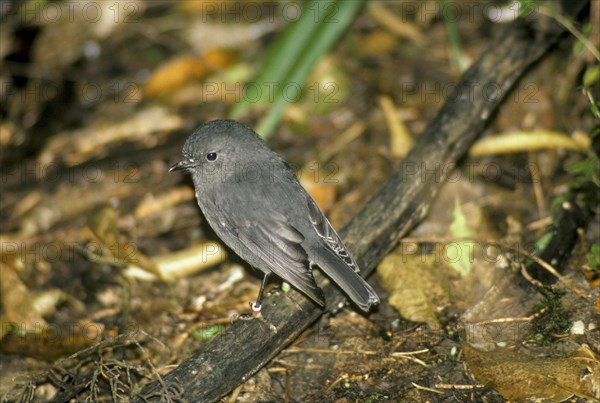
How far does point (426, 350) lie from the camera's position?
4.33 meters

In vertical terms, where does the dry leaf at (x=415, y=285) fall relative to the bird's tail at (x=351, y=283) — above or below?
below

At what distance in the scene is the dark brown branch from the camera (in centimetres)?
395

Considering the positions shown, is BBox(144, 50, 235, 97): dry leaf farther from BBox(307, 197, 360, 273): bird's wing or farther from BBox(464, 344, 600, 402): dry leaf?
BBox(464, 344, 600, 402): dry leaf

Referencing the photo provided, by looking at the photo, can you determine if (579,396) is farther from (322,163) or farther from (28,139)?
(28,139)

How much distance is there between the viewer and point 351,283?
4305 millimetres

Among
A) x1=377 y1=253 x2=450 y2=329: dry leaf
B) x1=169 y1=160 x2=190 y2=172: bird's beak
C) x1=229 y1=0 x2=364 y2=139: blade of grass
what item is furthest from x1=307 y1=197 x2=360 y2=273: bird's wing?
x1=229 y1=0 x2=364 y2=139: blade of grass

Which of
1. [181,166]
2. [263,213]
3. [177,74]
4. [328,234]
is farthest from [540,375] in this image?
[177,74]

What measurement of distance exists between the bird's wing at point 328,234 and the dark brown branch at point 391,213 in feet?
0.43

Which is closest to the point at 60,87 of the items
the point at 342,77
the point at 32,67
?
the point at 32,67

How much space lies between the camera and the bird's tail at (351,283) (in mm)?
4299

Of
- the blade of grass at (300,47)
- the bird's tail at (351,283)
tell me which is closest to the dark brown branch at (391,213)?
the bird's tail at (351,283)

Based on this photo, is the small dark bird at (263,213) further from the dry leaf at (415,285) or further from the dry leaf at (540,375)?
the dry leaf at (540,375)

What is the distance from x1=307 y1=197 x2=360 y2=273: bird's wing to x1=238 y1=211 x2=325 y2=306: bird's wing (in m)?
0.14

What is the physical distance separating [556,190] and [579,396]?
2.14 meters
